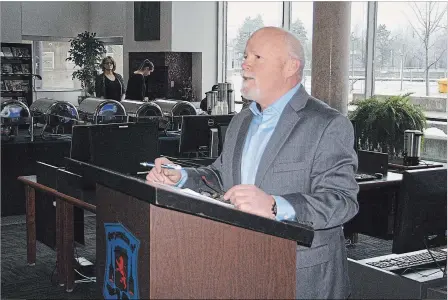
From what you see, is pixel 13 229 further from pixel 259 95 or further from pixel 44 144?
pixel 259 95

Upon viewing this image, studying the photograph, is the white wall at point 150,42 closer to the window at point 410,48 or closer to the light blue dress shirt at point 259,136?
the window at point 410,48

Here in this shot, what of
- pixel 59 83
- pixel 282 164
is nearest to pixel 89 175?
pixel 282 164

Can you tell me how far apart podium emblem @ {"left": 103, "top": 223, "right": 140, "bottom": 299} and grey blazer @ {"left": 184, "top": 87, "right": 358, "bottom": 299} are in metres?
0.51

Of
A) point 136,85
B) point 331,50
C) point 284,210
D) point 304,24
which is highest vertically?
point 304,24

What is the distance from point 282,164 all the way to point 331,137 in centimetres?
16

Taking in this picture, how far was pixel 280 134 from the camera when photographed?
207cm

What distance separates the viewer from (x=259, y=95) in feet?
6.84

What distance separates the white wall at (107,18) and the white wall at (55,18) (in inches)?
10.4

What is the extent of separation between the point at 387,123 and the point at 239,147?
5388mm

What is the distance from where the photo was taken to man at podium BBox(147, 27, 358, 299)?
1.96m

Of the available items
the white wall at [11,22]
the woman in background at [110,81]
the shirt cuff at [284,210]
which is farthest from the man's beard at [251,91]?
the white wall at [11,22]

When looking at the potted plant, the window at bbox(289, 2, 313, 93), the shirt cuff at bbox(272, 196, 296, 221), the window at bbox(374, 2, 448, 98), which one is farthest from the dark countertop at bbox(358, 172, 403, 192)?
the potted plant

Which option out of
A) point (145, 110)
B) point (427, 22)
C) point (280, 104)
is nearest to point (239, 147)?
point (280, 104)

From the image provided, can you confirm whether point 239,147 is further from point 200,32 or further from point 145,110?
point 200,32
